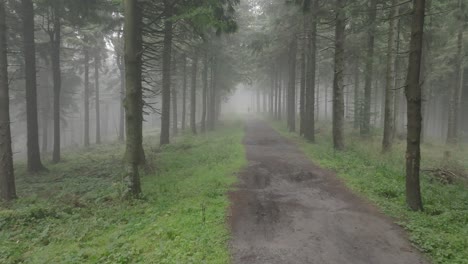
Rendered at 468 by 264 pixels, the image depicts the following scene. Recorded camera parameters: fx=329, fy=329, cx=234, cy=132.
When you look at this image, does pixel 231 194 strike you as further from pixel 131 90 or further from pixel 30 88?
pixel 30 88

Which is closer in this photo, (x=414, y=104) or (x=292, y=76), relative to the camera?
(x=414, y=104)

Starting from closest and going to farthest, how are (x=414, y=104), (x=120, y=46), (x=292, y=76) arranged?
(x=414, y=104)
(x=292, y=76)
(x=120, y=46)

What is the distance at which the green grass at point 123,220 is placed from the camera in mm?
6262

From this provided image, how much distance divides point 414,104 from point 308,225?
385 centimetres

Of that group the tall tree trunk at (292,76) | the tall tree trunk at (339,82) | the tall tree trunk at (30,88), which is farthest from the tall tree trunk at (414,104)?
the tall tree trunk at (30,88)

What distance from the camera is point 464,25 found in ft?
60.6

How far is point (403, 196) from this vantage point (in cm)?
889

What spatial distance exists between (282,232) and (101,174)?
10.1 metres

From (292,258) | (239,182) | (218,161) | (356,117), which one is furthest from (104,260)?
(356,117)

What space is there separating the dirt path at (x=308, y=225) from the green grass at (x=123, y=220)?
546mm

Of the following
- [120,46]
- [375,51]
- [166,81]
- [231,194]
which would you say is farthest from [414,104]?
[120,46]

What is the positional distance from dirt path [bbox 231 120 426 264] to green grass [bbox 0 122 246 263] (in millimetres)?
546

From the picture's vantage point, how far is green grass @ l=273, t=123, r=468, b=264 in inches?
244

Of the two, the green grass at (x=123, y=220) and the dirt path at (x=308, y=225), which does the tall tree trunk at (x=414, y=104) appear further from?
the green grass at (x=123, y=220)
